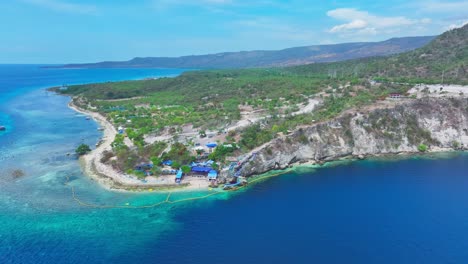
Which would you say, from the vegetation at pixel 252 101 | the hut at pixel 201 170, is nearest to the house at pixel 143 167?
the vegetation at pixel 252 101

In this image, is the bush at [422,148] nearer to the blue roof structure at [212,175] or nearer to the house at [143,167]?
the blue roof structure at [212,175]

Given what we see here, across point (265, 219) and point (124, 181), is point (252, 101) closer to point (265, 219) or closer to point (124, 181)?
point (124, 181)

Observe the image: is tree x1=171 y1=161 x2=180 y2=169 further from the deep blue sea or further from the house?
the deep blue sea

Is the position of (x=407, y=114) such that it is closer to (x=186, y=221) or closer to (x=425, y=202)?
(x=425, y=202)

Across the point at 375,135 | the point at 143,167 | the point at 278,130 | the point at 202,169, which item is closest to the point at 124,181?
the point at 143,167

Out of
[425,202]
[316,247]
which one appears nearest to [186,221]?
[316,247]

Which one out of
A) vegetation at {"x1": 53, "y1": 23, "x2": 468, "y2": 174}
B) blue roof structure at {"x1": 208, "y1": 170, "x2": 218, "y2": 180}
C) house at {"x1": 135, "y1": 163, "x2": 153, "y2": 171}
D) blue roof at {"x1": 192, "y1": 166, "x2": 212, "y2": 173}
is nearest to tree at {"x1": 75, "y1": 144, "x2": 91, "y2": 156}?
vegetation at {"x1": 53, "y1": 23, "x2": 468, "y2": 174}
